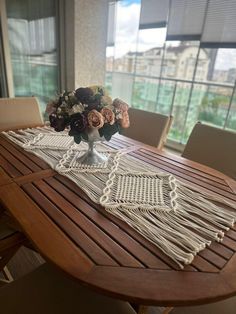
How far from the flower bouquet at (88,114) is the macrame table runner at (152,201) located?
0.59 feet

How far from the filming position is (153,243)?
82cm

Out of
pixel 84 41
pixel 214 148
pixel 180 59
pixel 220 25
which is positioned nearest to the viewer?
pixel 214 148

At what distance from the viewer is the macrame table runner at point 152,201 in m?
0.85

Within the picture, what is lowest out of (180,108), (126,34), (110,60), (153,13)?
(180,108)

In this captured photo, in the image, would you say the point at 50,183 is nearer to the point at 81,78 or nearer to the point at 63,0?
the point at 81,78

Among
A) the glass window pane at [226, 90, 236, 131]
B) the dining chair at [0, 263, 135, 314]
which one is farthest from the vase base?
the glass window pane at [226, 90, 236, 131]

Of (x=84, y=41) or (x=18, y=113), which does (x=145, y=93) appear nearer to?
(x=84, y=41)

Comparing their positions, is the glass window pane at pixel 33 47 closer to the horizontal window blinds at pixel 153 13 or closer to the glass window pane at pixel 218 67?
the horizontal window blinds at pixel 153 13

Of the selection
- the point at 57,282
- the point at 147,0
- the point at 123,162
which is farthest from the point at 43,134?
the point at 147,0

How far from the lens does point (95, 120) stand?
1.18 metres

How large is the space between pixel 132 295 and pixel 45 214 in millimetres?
459

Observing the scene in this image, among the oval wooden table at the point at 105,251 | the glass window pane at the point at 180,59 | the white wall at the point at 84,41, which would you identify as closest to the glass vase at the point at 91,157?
the oval wooden table at the point at 105,251

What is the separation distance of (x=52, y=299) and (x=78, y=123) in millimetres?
782

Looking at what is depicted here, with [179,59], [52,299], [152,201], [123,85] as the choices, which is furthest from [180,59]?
[52,299]
